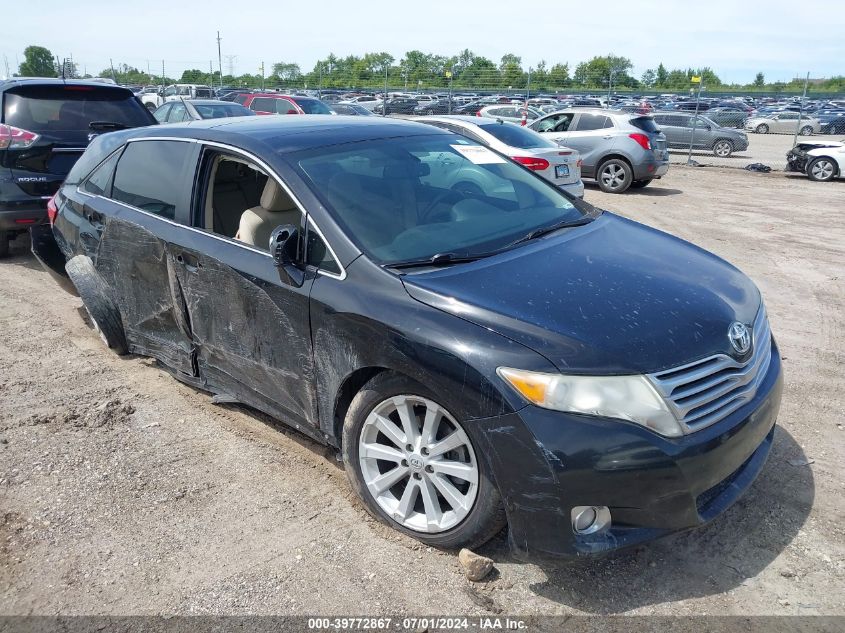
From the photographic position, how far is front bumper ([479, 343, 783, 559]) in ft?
8.05

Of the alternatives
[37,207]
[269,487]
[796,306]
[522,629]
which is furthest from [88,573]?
[796,306]

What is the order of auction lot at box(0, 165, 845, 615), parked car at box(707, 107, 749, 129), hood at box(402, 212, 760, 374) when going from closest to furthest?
1. hood at box(402, 212, 760, 374)
2. auction lot at box(0, 165, 845, 615)
3. parked car at box(707, 107, 749, 129)

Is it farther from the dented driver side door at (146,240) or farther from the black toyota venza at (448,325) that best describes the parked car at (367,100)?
the black toyota venza at (448,325)

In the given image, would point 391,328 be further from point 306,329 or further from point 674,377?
point 674,377

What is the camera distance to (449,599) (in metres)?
2.71

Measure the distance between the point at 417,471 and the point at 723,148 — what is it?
23046 mm

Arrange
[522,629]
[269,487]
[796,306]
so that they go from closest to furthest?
[522,629] → [269,487] → [796,306]

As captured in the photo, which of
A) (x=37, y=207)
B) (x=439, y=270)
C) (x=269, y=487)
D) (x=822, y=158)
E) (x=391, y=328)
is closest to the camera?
(x=391, y=328)

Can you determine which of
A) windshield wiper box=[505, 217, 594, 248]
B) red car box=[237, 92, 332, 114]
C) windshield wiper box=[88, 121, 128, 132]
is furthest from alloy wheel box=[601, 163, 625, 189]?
windshield wiper box=[505, 217, 594, 248]

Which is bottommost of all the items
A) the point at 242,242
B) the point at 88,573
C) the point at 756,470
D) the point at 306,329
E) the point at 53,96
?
the point at 88,573

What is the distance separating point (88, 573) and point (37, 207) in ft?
17.3

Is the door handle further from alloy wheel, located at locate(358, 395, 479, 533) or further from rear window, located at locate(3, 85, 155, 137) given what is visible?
rear window, located at locate(3, 85, 155, 137)

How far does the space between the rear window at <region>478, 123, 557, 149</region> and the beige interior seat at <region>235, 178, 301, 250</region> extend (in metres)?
7.42

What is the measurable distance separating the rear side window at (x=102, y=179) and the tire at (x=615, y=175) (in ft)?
36.4
